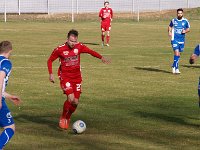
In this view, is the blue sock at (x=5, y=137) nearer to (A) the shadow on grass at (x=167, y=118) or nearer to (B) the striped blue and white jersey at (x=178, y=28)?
(A) the shadow on grass at (x=167, y=118)

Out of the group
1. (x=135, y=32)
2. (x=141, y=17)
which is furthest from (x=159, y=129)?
(x=141, y=17)

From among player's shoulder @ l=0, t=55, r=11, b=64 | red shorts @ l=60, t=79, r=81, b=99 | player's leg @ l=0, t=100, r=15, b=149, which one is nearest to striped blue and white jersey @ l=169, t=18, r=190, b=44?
red shorts @ l=60, t=79, r=81, b=99

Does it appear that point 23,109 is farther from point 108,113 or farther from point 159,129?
point 159,129

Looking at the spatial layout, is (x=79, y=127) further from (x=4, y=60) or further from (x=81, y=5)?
(x=81, y=5)

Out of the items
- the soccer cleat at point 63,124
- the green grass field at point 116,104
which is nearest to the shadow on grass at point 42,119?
the green grass field at point 116,104

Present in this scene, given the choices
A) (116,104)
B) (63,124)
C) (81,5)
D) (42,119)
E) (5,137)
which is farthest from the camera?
(81,5)

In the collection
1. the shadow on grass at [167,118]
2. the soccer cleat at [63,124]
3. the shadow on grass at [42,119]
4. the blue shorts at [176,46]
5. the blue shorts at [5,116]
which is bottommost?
the shadow on grass at [167,118]

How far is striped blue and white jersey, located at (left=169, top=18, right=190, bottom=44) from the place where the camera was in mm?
27141

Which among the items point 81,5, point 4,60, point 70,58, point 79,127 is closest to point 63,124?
point 79,127

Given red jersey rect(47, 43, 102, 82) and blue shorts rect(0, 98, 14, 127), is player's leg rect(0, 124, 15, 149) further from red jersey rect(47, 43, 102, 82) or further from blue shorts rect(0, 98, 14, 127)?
red jersey rect(47, 43, 102, 82)

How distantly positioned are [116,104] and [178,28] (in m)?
9.03

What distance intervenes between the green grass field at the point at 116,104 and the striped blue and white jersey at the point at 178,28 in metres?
1.28

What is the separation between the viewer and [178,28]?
89.4 ft

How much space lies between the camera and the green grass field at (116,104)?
1405 cm
